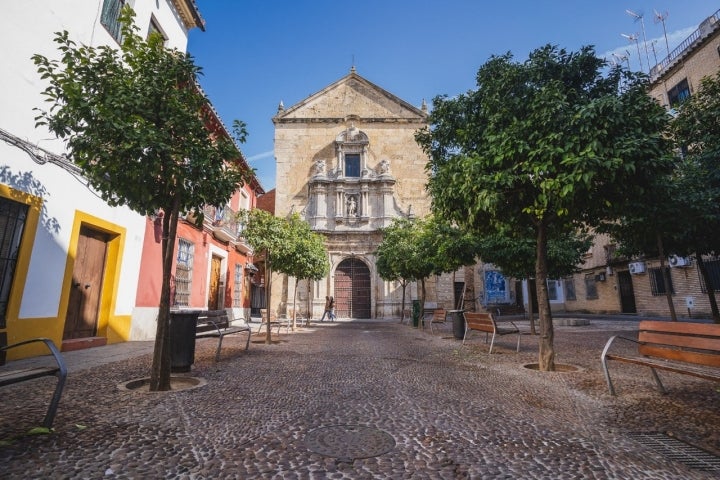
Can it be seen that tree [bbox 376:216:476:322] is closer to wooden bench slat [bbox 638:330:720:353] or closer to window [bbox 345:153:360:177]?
wooden bench slat [bbox 638:330:720:353]

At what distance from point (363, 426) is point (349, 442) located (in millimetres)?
364

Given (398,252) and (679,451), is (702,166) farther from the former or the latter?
(398,252)

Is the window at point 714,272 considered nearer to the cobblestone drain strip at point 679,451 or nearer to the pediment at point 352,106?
the cobblestone drain strip at point 679,451

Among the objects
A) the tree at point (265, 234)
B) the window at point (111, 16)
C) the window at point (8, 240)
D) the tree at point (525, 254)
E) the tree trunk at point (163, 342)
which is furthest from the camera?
the tree at point (525, 254)

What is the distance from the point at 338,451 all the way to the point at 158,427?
5.01 ft

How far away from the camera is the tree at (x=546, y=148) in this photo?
4.62 meters

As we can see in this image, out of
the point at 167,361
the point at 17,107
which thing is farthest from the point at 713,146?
the point at 17,107

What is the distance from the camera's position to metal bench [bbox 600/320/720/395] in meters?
3.23

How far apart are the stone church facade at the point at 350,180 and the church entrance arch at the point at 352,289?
0.21 ft

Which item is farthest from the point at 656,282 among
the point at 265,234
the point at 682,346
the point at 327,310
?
the point at 265,234

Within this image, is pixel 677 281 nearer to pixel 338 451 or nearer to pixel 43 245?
pixel 338 451

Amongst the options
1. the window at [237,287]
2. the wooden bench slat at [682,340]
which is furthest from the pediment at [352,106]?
the wooden bench slat at [682,340]

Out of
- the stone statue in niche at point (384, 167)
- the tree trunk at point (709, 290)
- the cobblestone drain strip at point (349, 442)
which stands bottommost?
the cobblestone drain strip at point (349, 442)

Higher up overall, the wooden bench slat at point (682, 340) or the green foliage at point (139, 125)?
the green foliage at point (139, 125)
